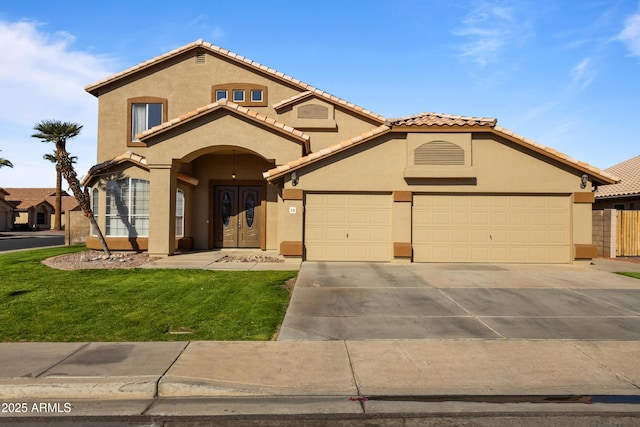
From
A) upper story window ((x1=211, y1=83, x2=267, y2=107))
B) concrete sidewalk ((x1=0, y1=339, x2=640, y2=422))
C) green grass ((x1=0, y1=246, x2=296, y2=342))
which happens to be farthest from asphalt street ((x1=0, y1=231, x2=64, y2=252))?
concrete sidewalk ((x1=0, y1=339, x2=640, y2=422))

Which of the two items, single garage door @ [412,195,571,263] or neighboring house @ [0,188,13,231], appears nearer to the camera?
single garage door @ [412,195,571,263]

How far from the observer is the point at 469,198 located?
14.8m

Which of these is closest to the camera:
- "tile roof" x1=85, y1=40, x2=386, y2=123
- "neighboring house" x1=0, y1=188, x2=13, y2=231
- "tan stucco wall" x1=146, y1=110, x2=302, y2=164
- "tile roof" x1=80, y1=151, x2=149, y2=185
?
"tan stucco wall" x1=146, y1=110, x2=302, y2=164

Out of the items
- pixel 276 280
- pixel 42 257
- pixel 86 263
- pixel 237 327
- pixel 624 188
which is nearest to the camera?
pixel 237 327

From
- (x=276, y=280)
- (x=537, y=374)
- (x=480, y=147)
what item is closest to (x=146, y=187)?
(x=276, y=280)

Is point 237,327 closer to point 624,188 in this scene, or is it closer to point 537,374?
point 537,374

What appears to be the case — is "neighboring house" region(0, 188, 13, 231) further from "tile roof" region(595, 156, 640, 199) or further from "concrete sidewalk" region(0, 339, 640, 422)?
"tile roof" region(595, 156, 640, 199)

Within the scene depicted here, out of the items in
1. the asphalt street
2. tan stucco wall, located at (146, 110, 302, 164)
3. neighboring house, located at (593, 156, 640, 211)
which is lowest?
the asphalt street

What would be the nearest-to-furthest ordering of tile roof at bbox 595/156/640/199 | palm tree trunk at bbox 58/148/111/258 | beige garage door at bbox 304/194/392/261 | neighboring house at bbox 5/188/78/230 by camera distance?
beige garage door at bbox 304/194/392/261 → palm tree trunk at bbox 58/148/111/258 → tile roof at bbox 595/156/640/199 → neighboring house at bbox 5/188/78/230

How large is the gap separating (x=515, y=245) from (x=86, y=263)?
14.6 meters

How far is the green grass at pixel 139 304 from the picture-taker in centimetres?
668

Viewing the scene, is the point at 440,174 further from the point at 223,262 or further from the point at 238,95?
the point at 238,95

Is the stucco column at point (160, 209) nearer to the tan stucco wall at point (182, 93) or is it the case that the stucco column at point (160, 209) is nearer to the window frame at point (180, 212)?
the window frame at point (180, 212)

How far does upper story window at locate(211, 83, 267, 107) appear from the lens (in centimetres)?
1950
